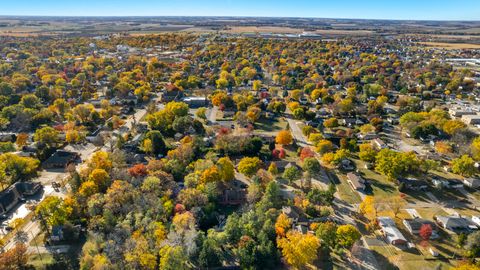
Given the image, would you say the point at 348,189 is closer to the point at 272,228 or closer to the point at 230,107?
the point at 272,228

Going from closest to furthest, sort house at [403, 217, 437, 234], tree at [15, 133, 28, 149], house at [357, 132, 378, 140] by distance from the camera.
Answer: house at [403, 217, 437, 234], tree at [15, 133, 28, 149], house at [357, 132, 378, 140]

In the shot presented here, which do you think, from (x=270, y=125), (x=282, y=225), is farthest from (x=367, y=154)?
(x=282, y=225)

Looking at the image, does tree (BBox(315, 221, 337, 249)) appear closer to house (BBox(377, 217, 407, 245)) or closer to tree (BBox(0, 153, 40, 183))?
house (BBox(377, 217, 407, 245))

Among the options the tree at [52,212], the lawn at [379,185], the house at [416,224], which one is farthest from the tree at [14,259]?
the lawn at [379,185]

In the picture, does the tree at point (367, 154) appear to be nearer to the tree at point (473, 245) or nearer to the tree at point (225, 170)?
the tree at point (473, 245)

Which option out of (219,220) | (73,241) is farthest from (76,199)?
(219,220)

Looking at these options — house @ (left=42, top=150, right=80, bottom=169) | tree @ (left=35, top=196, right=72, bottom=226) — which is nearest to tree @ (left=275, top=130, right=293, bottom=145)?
tree @ (left=35, top=196, right=72, bottom=226)

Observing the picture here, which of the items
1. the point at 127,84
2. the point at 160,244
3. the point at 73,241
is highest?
the point at 127,84
